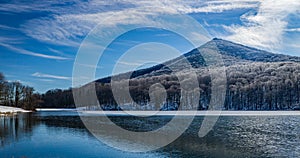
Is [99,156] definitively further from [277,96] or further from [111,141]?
[277,96]

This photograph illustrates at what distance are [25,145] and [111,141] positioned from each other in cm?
722

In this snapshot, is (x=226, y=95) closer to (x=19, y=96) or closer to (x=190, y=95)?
(x=190, y=95)

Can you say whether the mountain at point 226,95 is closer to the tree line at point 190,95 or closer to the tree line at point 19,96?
the tree line at point 190,95

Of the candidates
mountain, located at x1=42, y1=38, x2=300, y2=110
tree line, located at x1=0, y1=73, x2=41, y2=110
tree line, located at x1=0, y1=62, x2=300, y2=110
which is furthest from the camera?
mountain, located at x1=42, y1=38, x2=300, y2=110

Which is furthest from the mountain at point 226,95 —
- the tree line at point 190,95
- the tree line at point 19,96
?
the tree line at point 19,96

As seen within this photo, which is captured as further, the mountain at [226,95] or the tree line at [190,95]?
the mountain at [226,95]

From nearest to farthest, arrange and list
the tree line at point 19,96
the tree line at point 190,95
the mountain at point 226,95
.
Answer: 1. the tree line at point 19,96
2. the tree line at point 190,95
3. the mountain at point 226,95

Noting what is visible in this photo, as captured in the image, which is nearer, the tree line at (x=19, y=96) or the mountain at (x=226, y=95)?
the tree line at (x=19, y=96)

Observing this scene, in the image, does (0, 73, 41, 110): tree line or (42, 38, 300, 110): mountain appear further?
(42, 38, 300, 110): mountain

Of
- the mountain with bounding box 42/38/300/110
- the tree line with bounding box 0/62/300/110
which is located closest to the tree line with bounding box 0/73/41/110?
the tree line with bounding box 0/62/300/110

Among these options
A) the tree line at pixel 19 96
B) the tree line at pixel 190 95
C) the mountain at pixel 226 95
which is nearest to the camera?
the tree line at pixel 19 96

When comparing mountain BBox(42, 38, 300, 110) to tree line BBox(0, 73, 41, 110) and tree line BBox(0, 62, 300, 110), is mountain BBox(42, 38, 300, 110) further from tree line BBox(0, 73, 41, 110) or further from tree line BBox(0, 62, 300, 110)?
tree line BBox(0, 73, 41, 110)


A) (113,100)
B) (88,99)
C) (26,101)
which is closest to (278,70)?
(113,100)

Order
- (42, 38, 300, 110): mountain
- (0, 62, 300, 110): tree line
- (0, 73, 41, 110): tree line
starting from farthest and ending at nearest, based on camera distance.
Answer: (42, 38, 300, 110): mountain → (0, 62, 300, 110): tree line → (0, 73, 41, 110): tree line
